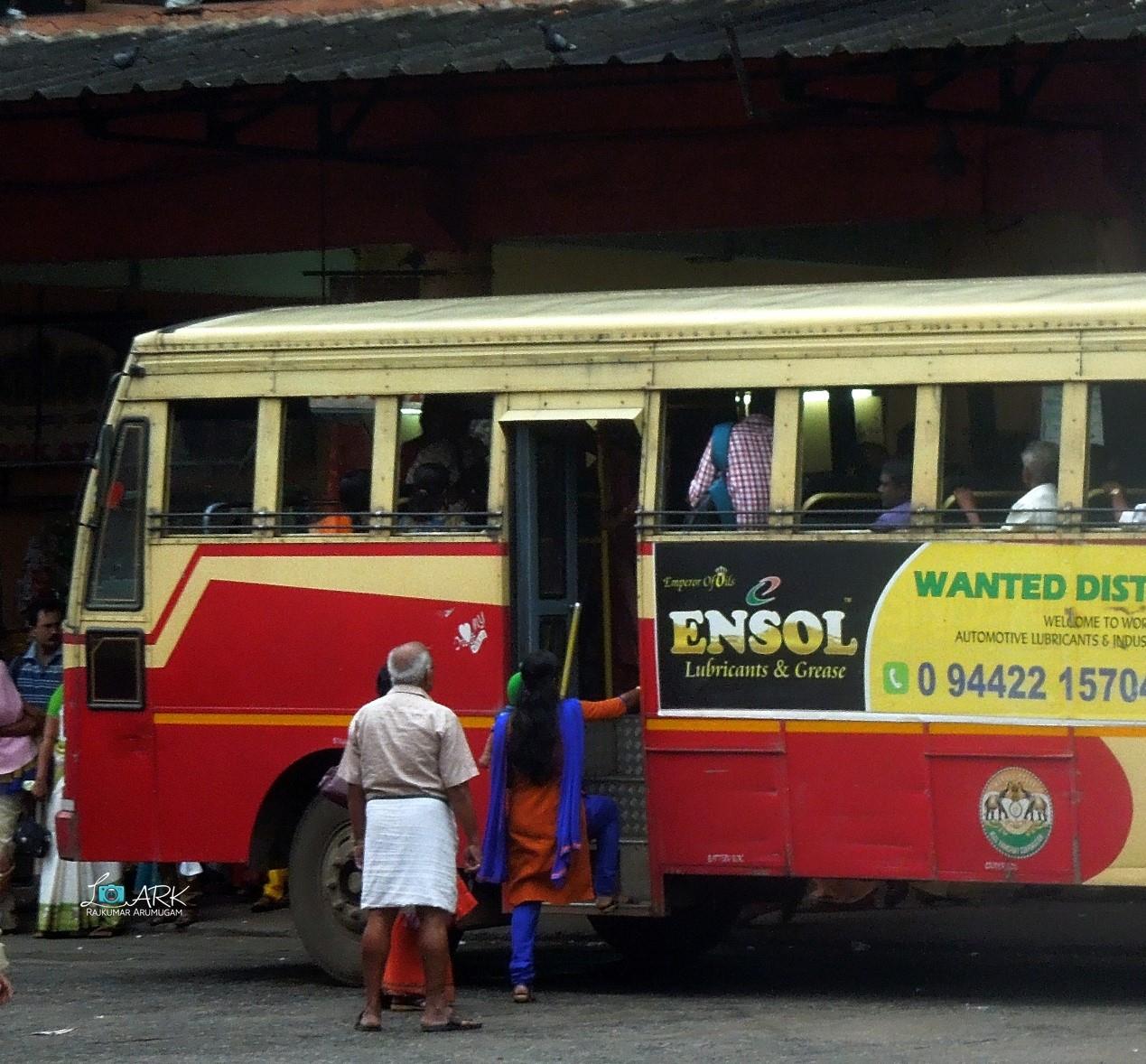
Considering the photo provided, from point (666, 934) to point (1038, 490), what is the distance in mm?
3236

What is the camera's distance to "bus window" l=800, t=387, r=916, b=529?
987cm

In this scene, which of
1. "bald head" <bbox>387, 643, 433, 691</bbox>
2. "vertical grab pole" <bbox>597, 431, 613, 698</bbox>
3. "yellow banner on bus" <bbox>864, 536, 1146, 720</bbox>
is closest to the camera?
"yellow banner on bus" <bbox>864, 536, 1146, 720</bbox>

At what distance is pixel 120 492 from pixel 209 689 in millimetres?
1063

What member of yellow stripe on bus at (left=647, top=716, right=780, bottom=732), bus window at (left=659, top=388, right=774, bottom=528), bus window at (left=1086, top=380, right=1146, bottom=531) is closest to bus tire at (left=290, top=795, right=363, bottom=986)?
yellow stripe on bus at (left=647, top=716, right=780, bottom=732)

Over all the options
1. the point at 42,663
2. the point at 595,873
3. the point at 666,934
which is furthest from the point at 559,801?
the point at 42,663

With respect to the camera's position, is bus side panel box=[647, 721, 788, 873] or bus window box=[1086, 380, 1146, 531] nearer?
bus window box=[1086, 380, 1146, 531]

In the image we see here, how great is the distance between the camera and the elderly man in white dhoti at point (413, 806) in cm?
964

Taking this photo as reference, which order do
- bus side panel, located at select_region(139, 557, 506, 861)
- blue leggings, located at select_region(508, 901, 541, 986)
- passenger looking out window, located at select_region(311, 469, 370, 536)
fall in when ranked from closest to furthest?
blue leggings, located at select_region(508, 901, 541, 986), bus side panel, located at select_region(139, 557, 506, 861), passenger looking out window, located at select_region(311, 469, 370, 536)

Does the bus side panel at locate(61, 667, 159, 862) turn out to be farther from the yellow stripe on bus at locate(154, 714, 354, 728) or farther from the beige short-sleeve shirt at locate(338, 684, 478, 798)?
the beige short-sleeve shirt at locate(338, 684, 478, 798)

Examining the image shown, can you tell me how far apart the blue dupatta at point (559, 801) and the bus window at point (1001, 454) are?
1843 millimetres

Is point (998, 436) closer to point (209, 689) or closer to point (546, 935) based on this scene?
point (209, 689)

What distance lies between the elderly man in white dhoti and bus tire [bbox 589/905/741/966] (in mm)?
1990

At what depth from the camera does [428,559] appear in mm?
10586

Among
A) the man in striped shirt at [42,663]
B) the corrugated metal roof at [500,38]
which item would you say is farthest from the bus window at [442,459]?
the man in striped shirt at [42,663]
